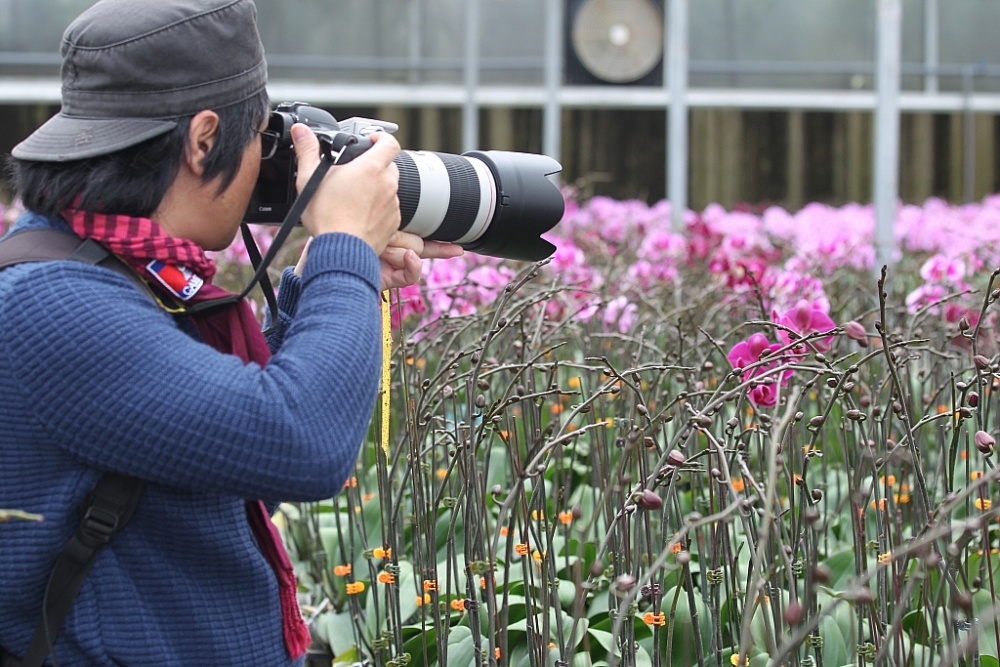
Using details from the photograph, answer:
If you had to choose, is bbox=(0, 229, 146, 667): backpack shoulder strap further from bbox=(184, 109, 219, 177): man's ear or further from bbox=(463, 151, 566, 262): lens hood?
bbox=(463, 151, 566, 262): lens hood

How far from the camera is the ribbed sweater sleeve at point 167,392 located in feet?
3.83

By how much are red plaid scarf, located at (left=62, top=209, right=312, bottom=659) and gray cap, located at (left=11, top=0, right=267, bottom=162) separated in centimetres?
8

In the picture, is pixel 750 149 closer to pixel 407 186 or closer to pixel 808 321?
pixel 808 321

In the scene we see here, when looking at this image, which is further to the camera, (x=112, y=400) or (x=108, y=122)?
(x=108, y=122)

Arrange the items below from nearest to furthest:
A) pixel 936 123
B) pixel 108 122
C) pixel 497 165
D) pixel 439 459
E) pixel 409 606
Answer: pixel 108 122 → pixel 497 165 → pixel 409 606 → pixel 439 459 → pixel 936 123

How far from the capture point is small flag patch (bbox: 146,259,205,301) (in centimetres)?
127

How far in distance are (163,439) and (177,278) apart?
199 mm

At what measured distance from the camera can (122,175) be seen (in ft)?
4.21

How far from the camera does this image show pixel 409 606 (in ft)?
7.70

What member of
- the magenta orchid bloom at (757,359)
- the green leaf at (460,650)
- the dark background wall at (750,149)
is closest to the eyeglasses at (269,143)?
the magenta orchid bloom at (757,359)

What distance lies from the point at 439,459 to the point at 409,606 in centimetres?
84

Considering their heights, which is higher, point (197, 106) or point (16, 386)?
point (197, 106)

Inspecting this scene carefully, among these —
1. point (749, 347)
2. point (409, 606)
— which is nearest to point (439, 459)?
point (409, 606)

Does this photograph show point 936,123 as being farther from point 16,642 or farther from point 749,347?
point 16,642
